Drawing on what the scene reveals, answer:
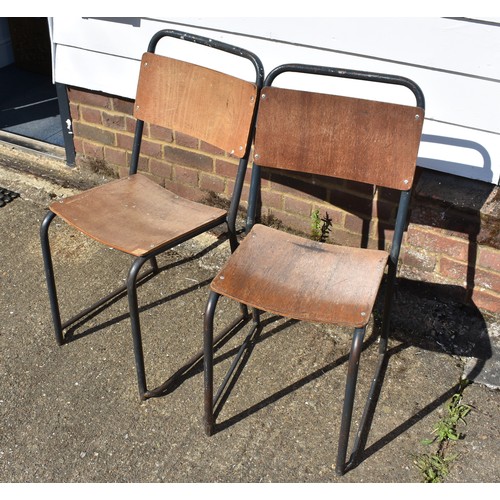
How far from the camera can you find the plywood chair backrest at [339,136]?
219 centimetres

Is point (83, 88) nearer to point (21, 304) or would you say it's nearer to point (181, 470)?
point (21, 304)

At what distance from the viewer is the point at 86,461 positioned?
85.9 inches

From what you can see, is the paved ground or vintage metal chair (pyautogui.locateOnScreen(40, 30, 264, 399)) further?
vintage metal chair (pyautogui.locateOnScreen(40, 30, 264, 399))

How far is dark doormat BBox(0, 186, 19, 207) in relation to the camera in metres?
3.50

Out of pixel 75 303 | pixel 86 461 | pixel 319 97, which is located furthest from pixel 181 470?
pixel 319 97

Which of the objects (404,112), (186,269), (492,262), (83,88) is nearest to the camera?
(404,112)

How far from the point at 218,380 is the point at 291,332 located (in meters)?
0.40

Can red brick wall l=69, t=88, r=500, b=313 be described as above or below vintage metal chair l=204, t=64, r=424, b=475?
below

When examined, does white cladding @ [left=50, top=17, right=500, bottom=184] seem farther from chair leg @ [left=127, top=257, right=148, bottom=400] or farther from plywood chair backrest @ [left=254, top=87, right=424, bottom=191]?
chair leg @ [left=127, top=257, right=148, bottom=400]

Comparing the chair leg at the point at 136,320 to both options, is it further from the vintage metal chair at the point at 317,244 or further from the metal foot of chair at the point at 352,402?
the metal foot of chair at the point at 352,402

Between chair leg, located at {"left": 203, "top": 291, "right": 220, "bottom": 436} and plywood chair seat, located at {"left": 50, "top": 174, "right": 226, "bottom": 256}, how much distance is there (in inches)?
11.9

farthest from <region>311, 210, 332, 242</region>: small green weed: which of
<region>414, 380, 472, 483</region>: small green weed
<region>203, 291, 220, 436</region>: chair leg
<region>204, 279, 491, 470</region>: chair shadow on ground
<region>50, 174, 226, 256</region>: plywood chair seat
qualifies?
<region>203, 291, 220, 436</region>: chair leg

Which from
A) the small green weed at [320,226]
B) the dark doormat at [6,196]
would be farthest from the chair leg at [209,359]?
the dark doormat at [6,196]

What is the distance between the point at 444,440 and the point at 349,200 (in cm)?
111
